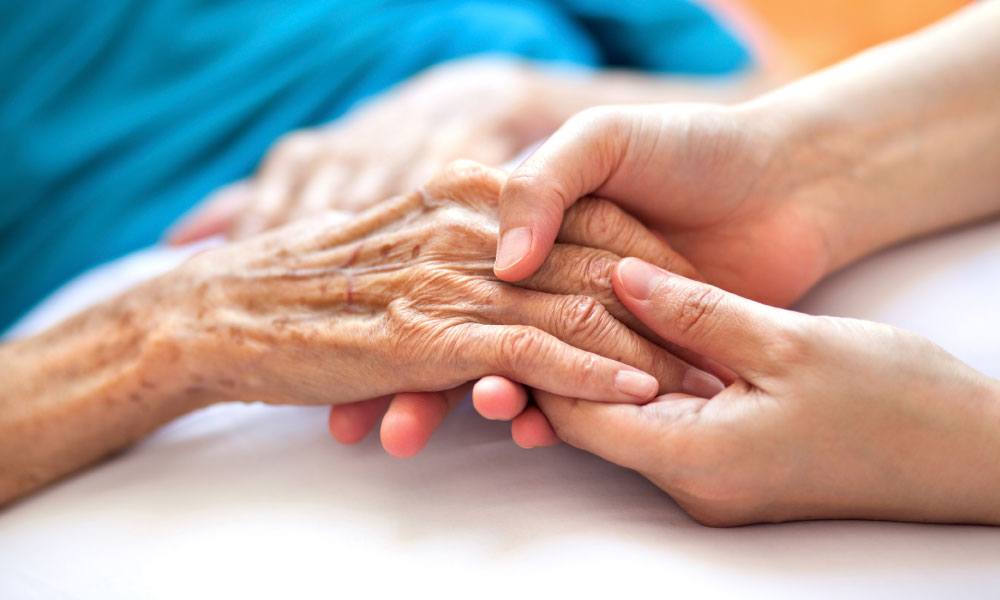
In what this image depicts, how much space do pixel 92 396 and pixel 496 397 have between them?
0.52 m

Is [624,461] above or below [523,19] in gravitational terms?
below

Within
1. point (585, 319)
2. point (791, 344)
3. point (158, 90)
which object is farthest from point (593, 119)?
point (158, 90)

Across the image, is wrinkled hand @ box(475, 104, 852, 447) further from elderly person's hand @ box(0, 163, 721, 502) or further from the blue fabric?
the blue fabric

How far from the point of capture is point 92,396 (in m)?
1.00

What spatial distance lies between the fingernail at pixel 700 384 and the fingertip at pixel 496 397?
0.55 ft

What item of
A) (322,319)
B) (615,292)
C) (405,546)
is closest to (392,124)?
(322,319)

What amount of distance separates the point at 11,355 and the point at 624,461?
32.2 inches

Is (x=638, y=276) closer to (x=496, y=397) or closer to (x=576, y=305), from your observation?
(x=576, y=305)

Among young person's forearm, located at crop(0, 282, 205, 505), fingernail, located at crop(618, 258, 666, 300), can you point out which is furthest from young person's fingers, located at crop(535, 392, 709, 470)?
young person's forearm, located at crop(0, 282, 205, 505)

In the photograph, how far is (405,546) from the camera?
0.79 m

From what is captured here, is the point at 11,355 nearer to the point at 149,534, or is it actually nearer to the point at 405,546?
the point at 149,534

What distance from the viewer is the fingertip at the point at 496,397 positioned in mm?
795

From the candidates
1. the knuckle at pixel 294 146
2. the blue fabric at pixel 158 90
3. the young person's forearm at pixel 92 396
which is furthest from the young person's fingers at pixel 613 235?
the blue fabric at pixel 158 90

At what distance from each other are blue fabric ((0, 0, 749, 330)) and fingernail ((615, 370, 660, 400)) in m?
1.01
